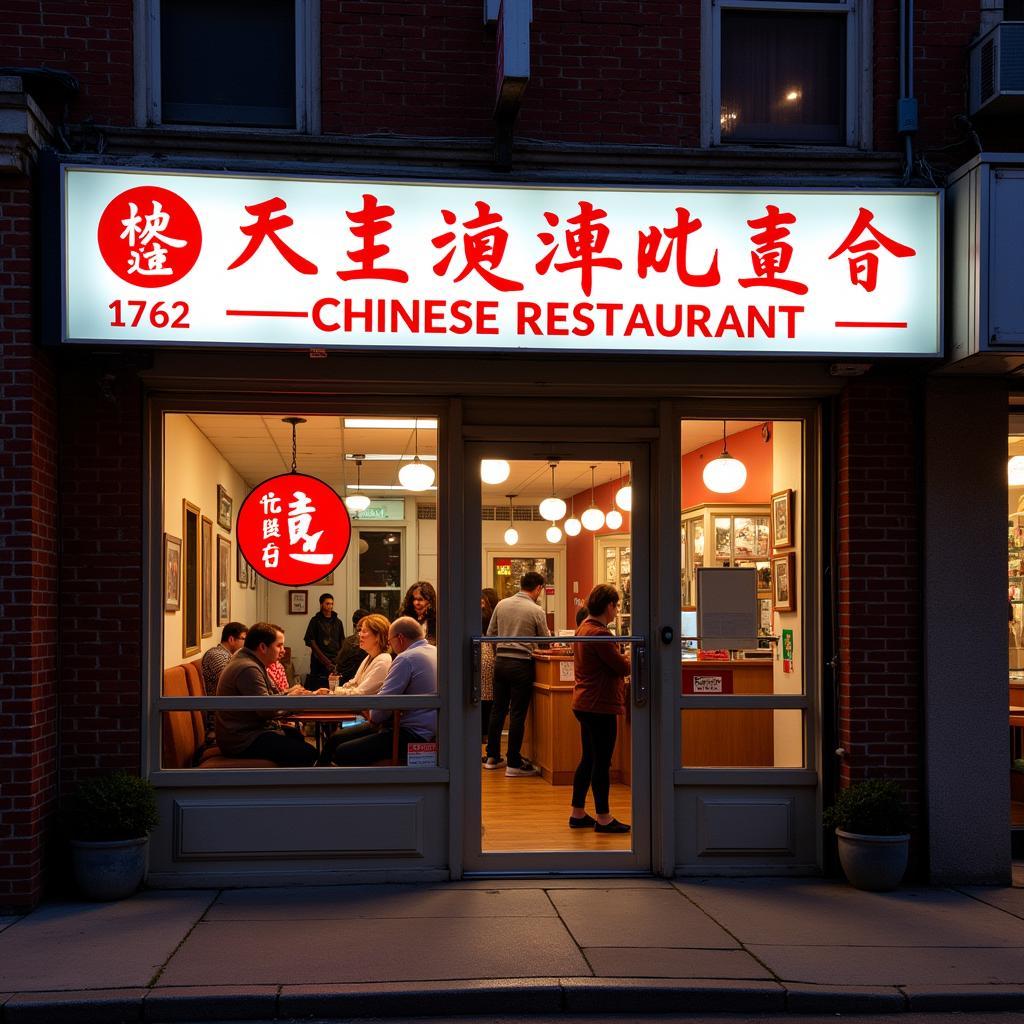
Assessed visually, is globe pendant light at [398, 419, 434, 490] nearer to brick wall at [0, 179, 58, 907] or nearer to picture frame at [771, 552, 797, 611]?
brick wall at [0, 179, 58, 907]

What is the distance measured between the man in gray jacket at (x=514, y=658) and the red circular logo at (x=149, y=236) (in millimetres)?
2892

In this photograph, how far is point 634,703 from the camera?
7953mm

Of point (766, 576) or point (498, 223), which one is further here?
point (766, 576)

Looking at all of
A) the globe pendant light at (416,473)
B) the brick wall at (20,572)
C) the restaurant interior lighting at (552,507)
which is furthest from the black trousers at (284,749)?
the restaurant interior lighting at (552,507)

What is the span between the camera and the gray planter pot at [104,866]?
22.8 ft

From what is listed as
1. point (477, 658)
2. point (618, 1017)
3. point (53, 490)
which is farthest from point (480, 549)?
point (618, 1017)

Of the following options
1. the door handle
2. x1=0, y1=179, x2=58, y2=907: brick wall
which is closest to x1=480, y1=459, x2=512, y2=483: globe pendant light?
the door handle

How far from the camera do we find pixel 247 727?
773 centimetres

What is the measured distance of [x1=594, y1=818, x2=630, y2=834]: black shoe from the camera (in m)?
8.05

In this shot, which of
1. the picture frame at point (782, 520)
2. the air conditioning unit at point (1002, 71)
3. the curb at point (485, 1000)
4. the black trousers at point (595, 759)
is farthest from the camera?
the picture frame at point (782, 520)

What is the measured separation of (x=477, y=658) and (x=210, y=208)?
10.4ft

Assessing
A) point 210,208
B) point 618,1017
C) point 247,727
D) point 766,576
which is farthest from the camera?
point 766,576

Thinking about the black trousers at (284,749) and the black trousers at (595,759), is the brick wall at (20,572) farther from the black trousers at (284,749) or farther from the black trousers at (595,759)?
the black trousers at (595,759)

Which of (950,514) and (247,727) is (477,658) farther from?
(950,514)
